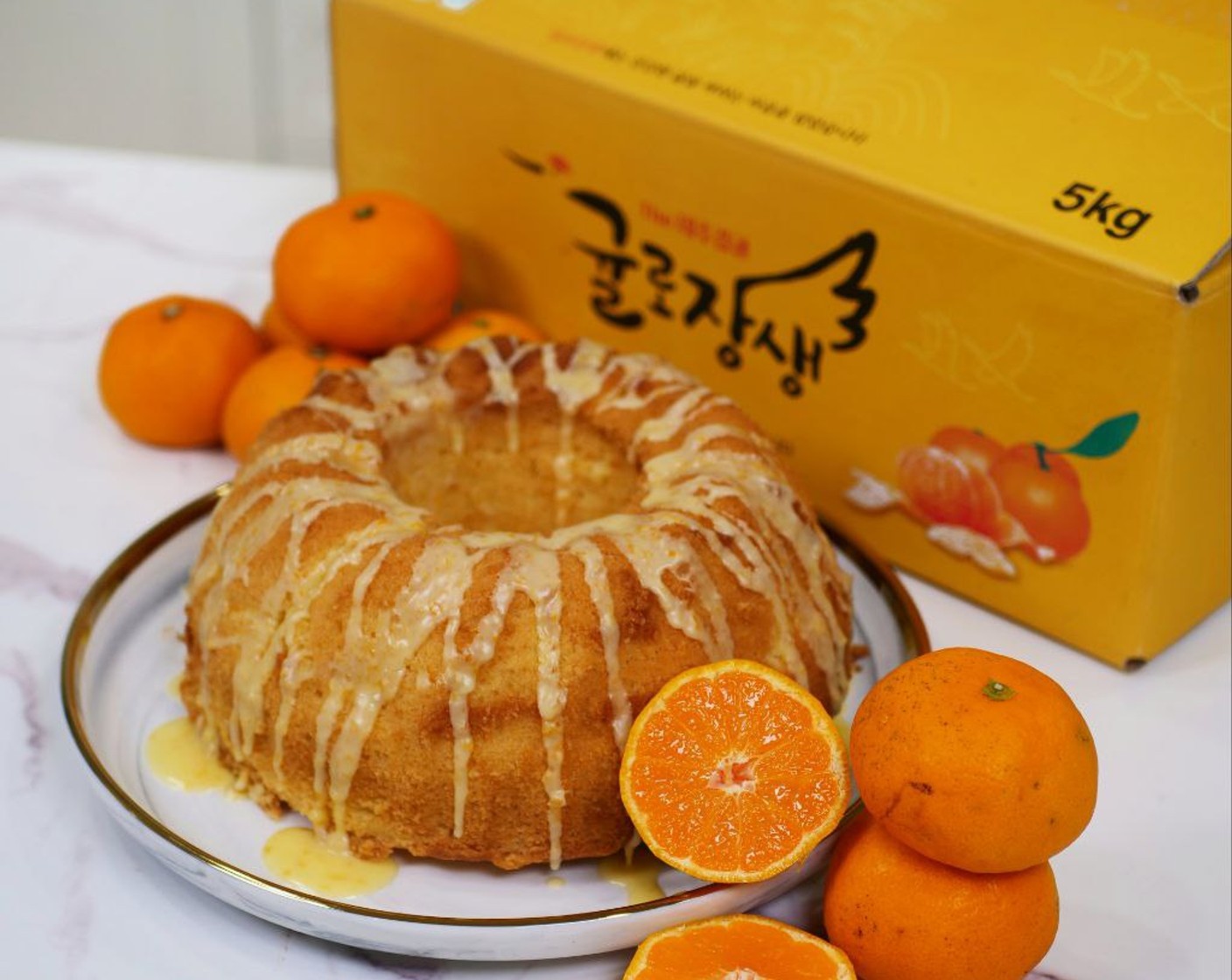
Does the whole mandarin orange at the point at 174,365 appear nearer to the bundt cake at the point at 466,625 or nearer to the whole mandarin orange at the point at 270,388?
the whole mandarin orange at the point at 270,388

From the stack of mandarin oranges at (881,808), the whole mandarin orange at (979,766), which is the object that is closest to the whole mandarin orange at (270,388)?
the stack of mandarin oranges at (881,808)

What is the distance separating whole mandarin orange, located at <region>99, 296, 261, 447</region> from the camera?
74.3 inches

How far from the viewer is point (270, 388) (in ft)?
5.93

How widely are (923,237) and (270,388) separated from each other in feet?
2.46

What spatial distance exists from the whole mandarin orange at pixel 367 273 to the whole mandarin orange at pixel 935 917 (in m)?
0.92

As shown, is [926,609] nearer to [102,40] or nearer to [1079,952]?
[1079,952]

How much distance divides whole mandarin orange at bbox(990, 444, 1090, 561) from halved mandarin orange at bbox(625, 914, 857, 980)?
633 millimetres

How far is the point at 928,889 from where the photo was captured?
3.87ft

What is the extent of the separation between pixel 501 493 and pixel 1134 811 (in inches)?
27.7

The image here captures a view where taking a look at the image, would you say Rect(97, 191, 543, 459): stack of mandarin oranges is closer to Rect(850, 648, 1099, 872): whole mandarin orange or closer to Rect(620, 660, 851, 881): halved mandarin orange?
Rect(620, 660, 851, 881): halved mandarin orange

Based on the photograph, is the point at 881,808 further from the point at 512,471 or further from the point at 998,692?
the point at 512,471

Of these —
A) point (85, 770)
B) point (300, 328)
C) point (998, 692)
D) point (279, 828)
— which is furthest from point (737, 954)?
point (300, 328)

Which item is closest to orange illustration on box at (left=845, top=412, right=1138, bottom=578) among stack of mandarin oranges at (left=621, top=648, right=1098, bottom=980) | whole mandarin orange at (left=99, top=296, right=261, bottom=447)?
stack of mandarin oranges at (left=621, top=648, right=1098, bottom=980)

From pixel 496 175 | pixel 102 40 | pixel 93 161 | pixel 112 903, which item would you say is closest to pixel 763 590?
pixel 112 903
